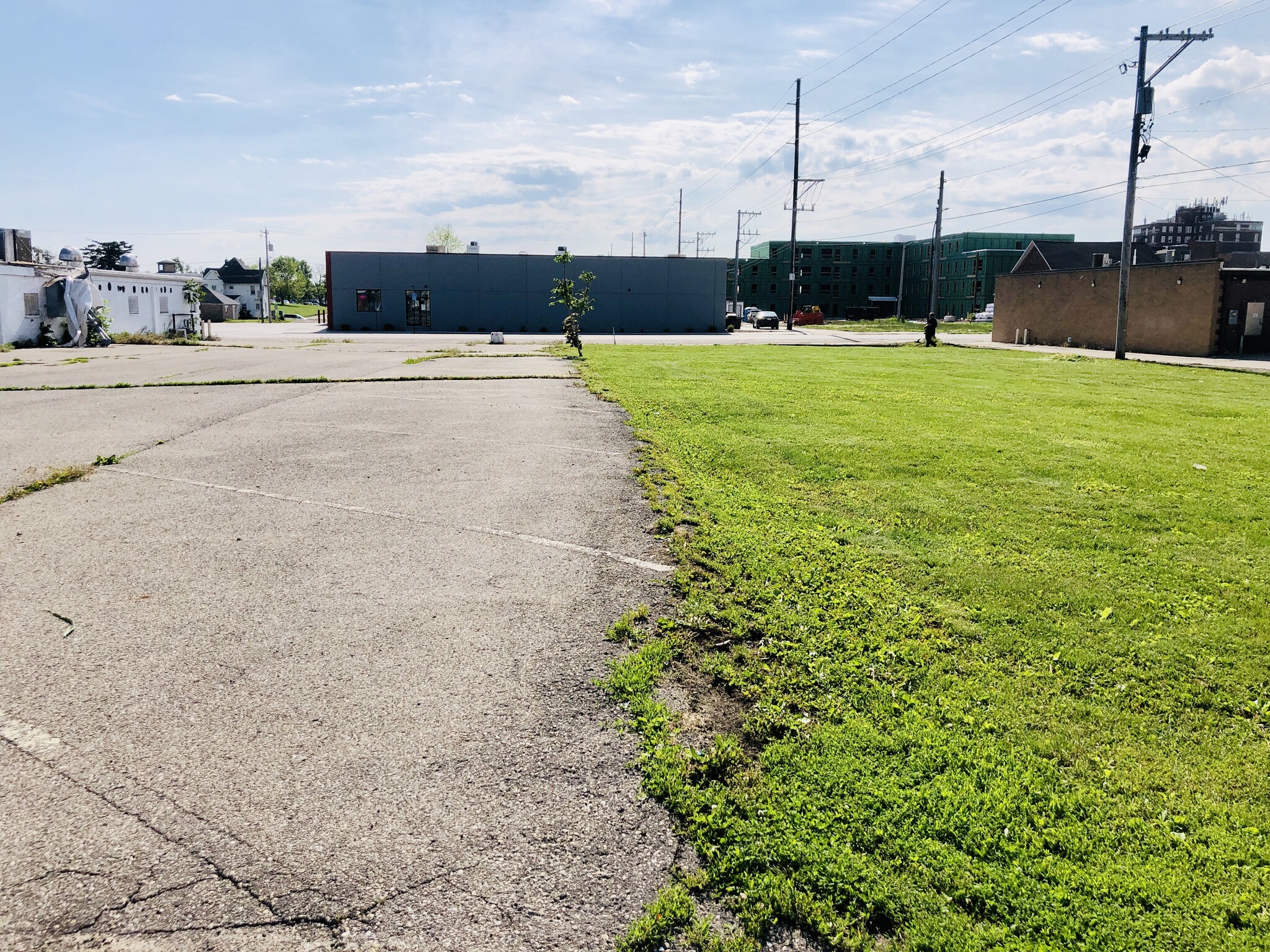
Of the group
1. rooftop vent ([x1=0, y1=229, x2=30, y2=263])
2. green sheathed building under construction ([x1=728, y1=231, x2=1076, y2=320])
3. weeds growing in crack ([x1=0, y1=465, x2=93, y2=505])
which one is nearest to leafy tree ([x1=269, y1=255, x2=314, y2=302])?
green sheathed building under construction ([x1=728, y1=231, x2=1076, y2=320])

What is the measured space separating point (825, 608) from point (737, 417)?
876 cm

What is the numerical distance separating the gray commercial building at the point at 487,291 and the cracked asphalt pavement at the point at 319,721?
61260 millimetres

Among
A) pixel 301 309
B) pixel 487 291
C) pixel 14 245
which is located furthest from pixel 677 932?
pixel 301 309

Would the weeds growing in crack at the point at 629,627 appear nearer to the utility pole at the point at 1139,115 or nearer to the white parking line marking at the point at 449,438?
the white parking line marking at the point at 449,438

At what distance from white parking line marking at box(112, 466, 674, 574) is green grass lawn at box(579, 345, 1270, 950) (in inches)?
15.1

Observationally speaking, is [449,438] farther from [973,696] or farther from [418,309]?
[418,309]

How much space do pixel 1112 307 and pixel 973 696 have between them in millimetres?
43555

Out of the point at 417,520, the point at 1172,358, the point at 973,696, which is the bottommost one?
the point at 973,696

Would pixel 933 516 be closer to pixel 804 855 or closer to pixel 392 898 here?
pixel 804 855

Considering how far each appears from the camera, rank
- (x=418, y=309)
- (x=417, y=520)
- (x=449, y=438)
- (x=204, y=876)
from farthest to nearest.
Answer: (x=418, y=309), (x=449, y=438), (x=417, y=520), (x=204, y=876)

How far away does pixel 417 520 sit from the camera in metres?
7.28

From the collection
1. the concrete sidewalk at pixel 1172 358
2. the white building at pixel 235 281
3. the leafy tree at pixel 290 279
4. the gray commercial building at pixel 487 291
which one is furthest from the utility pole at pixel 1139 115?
the leafy tree at pixel 290 279

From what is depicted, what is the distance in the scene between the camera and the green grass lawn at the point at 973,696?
2.71 m

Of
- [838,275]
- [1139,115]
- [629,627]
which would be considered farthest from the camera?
[838,275]
